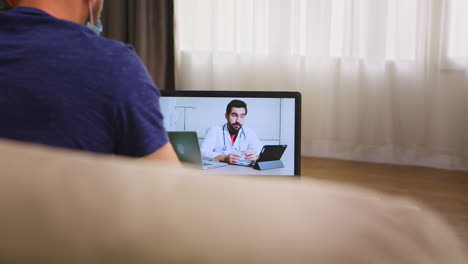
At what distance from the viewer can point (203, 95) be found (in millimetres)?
1742

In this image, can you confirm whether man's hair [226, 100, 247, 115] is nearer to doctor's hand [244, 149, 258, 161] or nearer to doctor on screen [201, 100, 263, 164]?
doctor on screen [201, 100, 263, 164]

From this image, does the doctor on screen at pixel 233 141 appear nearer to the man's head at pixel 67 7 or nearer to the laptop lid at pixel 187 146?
the laptop lid at pixel 187 146

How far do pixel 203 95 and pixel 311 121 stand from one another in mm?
1540

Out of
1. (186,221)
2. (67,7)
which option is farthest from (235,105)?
(186,221)

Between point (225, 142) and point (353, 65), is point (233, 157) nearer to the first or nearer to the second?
point (225, 142)

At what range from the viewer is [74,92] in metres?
0.59

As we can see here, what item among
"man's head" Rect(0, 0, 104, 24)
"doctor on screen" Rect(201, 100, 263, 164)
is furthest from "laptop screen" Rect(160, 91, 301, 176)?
"man's head" Rect(0, 0, 104, 24)

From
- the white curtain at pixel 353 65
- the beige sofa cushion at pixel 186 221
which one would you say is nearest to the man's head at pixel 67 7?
the beige sofa cushion at pixel 186 221

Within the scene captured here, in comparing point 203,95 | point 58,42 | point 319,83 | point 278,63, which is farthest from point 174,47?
point 58,42

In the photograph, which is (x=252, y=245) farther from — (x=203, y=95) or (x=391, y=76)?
(x=391, y=76)

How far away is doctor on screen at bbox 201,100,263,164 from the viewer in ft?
5.51

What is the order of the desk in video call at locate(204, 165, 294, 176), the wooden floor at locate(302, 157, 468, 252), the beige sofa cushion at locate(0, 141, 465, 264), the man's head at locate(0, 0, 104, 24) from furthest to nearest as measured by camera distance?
the wooden floor at locate(302, 157, 468, 252)
the desk in video call at locate(204, 165, 294, 176)
the man's head at locate(0, 0, 104, 24)
the beige sofa cushion at locate(0, 141, 465, 264)

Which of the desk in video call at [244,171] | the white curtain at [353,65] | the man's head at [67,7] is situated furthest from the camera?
the white curtain at [353,65]

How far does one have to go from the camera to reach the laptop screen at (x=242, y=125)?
169 cm
